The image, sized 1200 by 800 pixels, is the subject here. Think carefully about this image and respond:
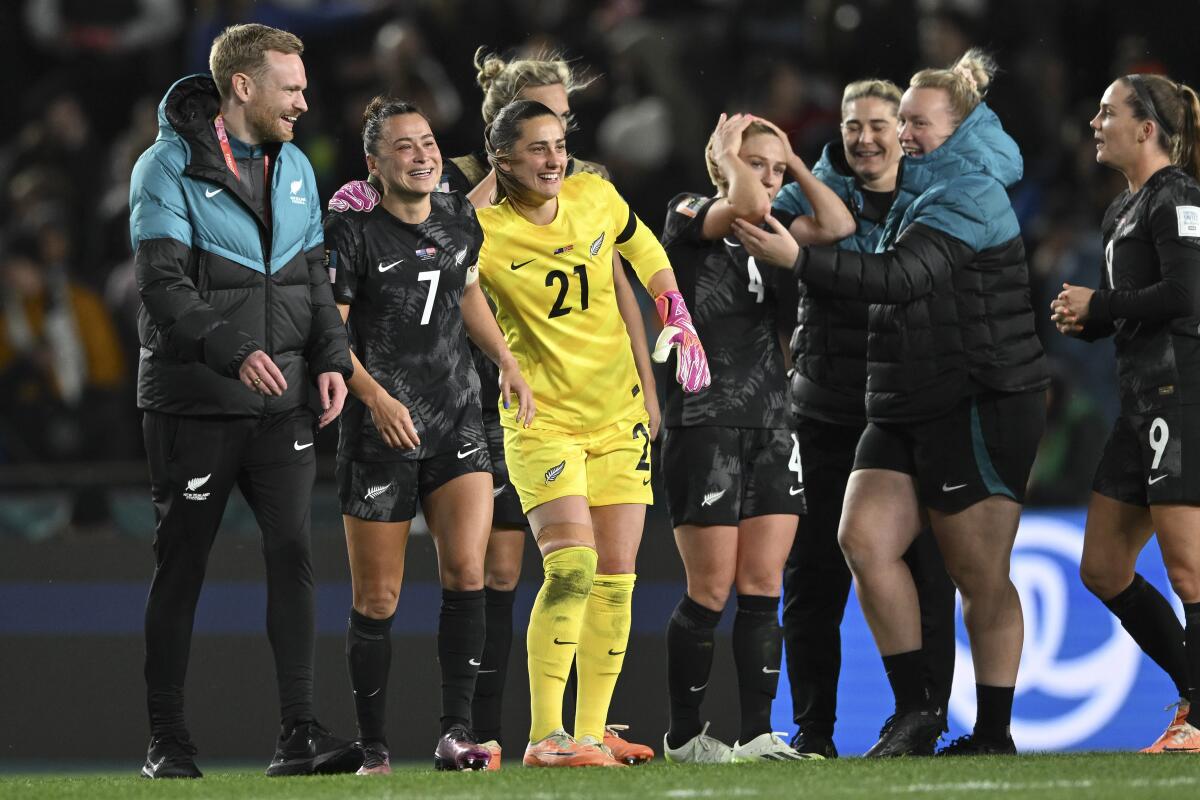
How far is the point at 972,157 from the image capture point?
534 centimetres

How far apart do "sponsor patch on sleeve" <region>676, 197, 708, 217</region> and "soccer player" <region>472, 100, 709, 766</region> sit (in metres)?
0.21

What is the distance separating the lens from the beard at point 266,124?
518 centimetres

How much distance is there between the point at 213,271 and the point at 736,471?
5.72 ft

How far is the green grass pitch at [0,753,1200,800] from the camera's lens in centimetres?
425

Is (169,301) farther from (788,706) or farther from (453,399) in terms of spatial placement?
(788,706)

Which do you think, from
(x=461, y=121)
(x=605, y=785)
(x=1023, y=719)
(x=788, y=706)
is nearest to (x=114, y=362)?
(x=461, y=121)

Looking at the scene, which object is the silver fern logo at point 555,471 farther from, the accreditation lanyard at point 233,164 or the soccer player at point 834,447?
the accreditation lanyard at point 233,164

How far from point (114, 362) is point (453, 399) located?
5.29 m

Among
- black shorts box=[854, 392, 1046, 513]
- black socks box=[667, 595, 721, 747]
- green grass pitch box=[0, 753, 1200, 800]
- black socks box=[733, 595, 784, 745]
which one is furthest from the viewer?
black socks box=[667, 595, 721, 747]

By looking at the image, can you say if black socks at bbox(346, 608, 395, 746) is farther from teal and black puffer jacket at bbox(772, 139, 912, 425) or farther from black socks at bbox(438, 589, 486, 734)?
teal and black puffer jacket at bbox(772, 139, 912, 425)

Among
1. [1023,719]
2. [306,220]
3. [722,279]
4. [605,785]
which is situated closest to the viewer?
[605,785]

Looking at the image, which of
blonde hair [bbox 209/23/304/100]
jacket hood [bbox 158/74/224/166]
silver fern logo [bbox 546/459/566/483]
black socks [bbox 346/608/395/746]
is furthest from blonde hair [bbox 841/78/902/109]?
black socks [bbox 346/608/395/746]

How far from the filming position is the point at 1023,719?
7.01 m

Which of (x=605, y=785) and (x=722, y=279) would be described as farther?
(x=722, y=279)
